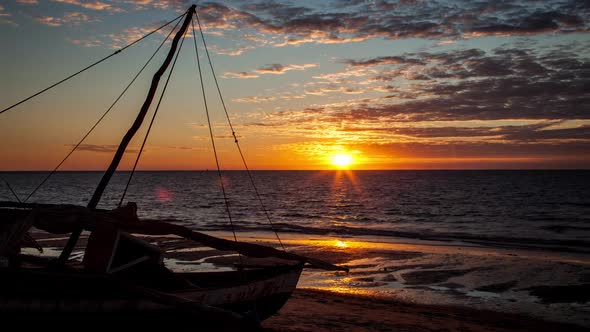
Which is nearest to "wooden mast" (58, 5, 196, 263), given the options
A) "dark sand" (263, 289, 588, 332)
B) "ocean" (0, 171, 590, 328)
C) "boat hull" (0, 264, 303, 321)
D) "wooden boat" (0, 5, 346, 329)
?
"wooden boat" (0, 5, 346, 329)

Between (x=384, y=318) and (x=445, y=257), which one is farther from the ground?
(x=384, y=318)

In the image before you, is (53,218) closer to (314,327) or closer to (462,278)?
Result: (314,327)

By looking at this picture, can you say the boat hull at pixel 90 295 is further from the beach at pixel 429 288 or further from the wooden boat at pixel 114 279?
the beach at pixel 429 288

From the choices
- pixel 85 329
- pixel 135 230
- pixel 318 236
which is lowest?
pixel 318 236

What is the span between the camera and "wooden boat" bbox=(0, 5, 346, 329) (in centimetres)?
838

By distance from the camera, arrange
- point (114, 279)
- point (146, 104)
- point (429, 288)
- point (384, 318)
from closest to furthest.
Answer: point (114, 279), point (146, 104), point (384, 318), point (429, 288)

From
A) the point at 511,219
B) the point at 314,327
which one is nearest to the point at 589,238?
the point at 511,219

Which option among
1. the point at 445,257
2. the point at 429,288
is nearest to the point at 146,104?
the point at 429,288

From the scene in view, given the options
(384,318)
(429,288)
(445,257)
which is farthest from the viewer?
(445,257)

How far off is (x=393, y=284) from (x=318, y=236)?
58.7 feet

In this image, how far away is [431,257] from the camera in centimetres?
2570

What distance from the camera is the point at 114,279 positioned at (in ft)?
28.4

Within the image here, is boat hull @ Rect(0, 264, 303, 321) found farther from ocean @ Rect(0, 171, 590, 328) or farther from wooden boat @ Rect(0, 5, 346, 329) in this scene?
ocean @ Rect(0, 171, 590, 328)

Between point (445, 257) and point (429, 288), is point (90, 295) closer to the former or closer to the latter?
point (429, 288)
